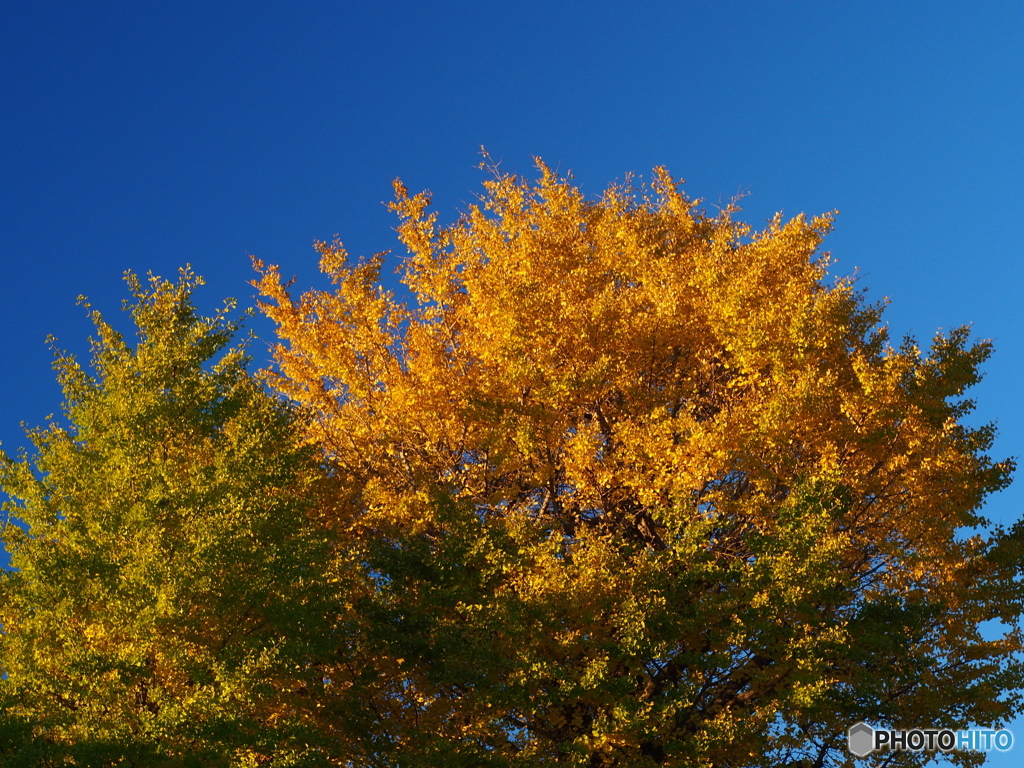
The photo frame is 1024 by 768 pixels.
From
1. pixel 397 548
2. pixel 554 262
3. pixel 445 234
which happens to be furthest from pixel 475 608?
pixel 445 234

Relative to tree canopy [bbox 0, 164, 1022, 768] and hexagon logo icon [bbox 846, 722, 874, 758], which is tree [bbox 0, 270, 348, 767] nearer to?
tree canopy [bbox 0, 164, 1022, 768]

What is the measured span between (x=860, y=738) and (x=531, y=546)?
21.3 ft

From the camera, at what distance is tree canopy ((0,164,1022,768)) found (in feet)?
46.3

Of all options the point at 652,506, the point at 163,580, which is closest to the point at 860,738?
the point at 652,506

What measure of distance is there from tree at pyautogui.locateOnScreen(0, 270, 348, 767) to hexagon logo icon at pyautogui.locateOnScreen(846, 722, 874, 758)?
28.7 feet

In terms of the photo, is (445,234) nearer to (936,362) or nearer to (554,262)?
(554,262)

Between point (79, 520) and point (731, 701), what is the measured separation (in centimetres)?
1131

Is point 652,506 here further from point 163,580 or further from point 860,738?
point 163,580

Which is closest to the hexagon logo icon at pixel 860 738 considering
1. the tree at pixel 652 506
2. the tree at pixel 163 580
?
the tree at pixel 652 506

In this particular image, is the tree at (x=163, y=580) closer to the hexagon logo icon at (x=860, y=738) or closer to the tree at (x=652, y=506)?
the tree at (x=652, y=506)

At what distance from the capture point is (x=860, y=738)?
56.0ft

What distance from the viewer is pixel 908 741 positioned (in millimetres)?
17062

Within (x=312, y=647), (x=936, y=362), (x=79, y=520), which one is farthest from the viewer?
(x=936, y=362)

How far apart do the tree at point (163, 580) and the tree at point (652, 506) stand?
2.06 metres
